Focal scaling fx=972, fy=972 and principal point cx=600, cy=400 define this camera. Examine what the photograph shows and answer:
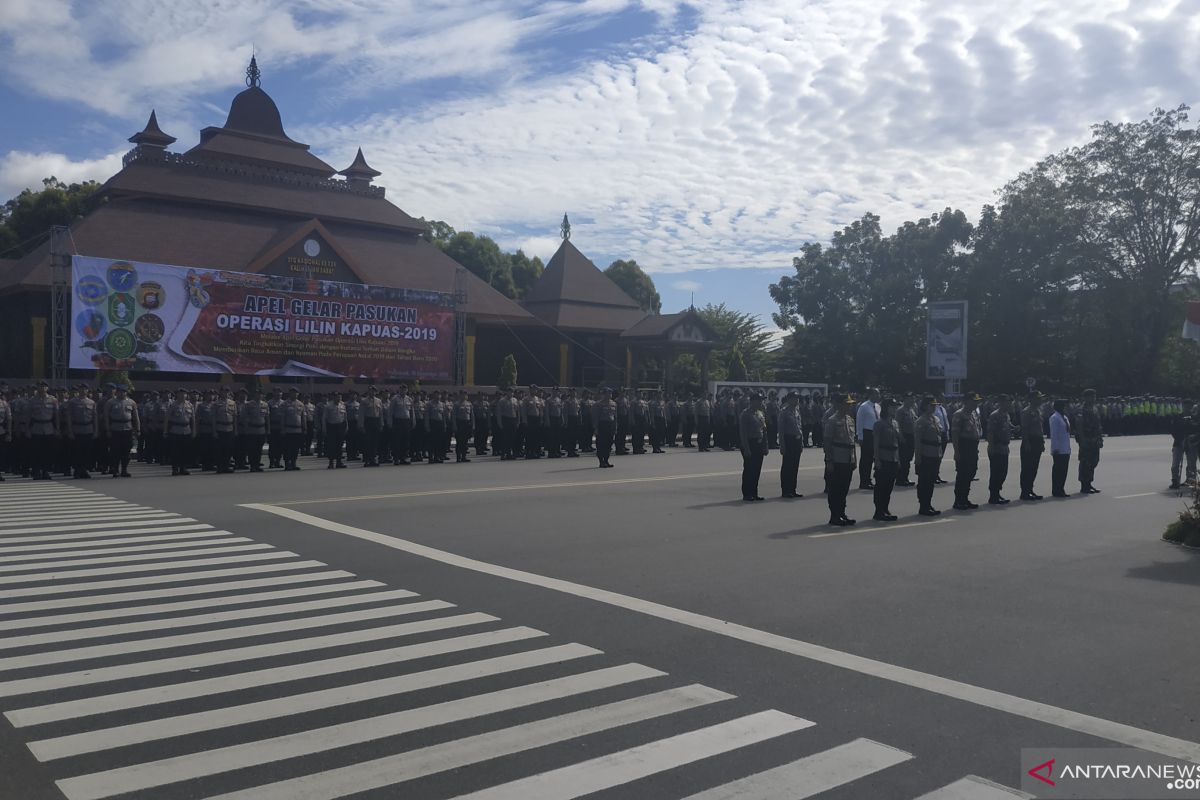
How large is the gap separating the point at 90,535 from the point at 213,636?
5.35m

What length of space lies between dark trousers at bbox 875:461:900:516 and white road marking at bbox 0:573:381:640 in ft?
25.5

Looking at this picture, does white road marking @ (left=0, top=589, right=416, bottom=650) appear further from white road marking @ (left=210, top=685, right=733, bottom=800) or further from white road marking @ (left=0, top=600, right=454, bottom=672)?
white road marking @ (left=210, top=685, right=733, bottom=800)

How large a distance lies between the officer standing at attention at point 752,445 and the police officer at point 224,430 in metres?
10.9

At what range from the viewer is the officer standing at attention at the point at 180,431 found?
19.6m

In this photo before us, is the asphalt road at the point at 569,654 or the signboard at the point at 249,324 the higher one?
the signboard at the point at 249,324

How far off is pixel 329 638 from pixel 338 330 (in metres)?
24.1

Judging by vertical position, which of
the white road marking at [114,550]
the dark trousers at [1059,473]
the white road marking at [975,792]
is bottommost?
the white road marking at [975,792]

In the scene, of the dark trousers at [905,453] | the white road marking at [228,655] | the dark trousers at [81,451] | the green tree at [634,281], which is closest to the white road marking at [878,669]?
the white road marking at [228,655]

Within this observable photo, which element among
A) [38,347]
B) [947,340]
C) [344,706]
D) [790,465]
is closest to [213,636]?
[344,706]

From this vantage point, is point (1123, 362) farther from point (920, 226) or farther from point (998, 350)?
point (920, 226)

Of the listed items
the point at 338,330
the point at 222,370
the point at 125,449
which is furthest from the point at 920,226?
the point at 125,449

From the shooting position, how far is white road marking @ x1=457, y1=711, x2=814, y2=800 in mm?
4363

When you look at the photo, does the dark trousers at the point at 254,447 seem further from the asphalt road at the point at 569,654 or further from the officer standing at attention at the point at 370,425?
the asphalt road at the point at 569,654

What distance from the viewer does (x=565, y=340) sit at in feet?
146
